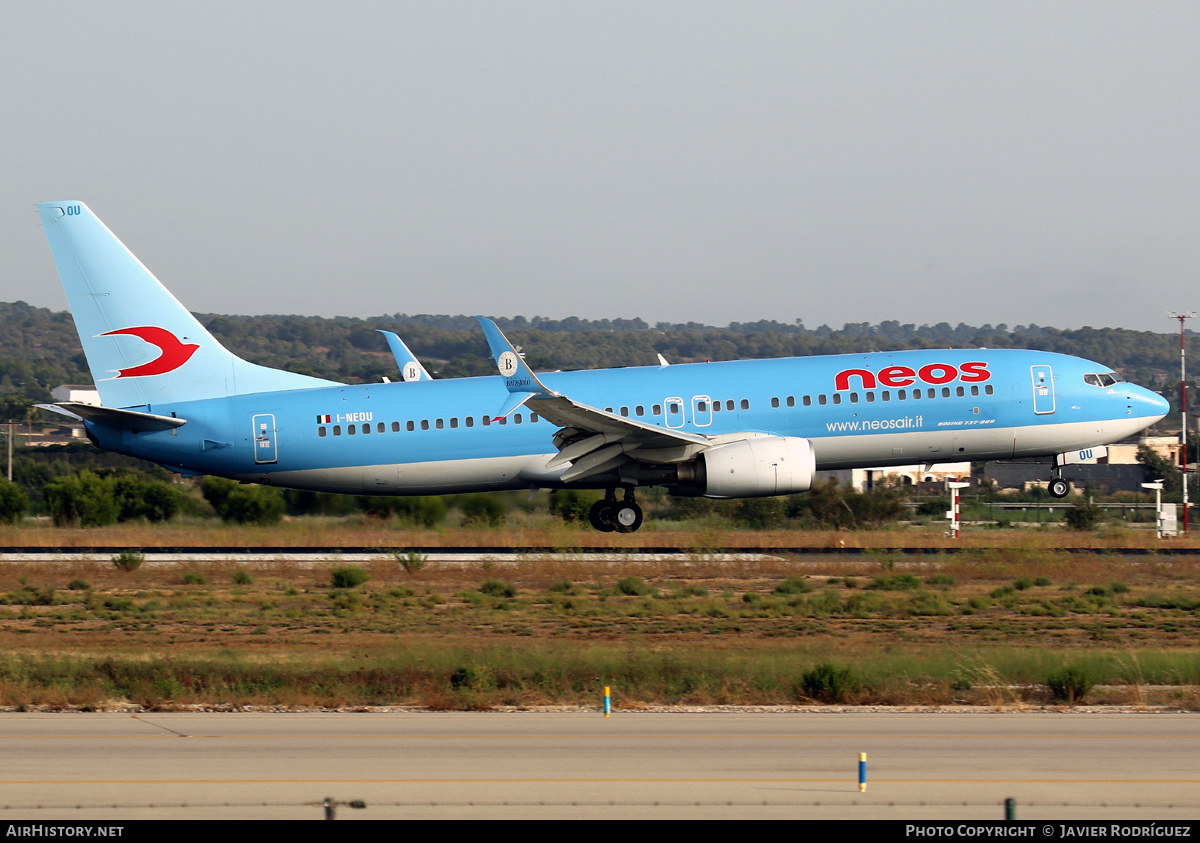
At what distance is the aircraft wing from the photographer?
29.3m

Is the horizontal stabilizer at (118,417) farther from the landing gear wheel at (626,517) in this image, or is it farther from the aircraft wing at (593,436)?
the landing gear wheel at (626,517)

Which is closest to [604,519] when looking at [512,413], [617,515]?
[617,515]

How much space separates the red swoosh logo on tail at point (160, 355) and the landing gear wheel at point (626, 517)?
1139cm

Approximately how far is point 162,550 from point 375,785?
26.5m

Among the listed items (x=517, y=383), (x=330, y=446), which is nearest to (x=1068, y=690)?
(x=517, y=383)

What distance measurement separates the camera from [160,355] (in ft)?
106

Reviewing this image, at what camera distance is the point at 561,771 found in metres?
11.1

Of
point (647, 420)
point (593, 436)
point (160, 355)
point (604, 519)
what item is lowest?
point (604, 519)

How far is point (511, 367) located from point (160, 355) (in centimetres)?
970

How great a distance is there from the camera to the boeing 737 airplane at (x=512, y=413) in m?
31.7

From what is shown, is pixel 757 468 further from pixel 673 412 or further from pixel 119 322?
pixel 119 322

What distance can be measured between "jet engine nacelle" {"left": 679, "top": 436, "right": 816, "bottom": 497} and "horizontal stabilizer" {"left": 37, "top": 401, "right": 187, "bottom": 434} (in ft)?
42.1

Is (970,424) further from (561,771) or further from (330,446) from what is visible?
(561,771)
